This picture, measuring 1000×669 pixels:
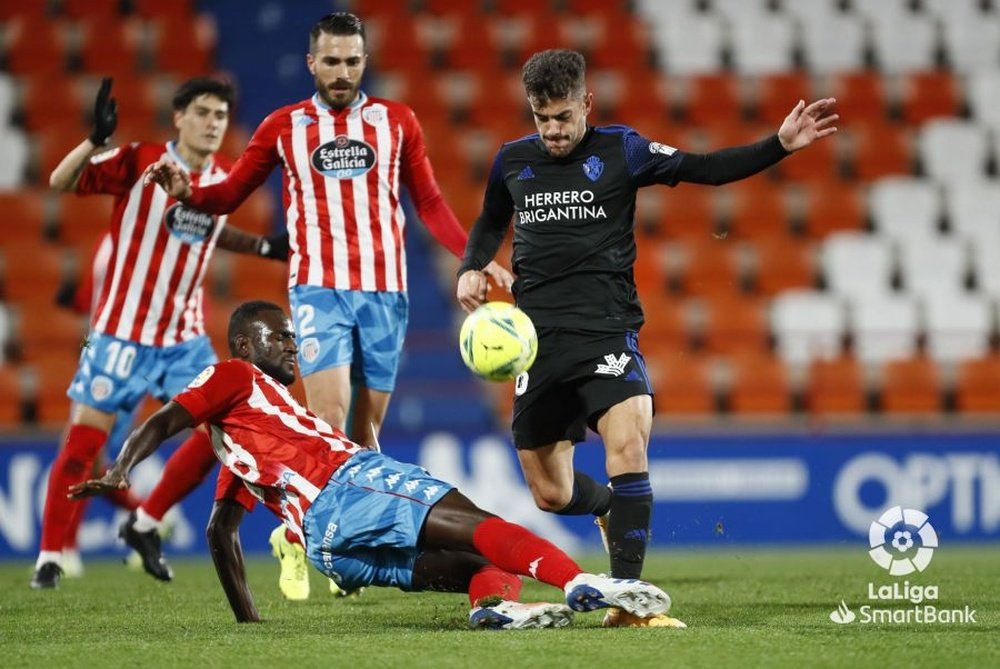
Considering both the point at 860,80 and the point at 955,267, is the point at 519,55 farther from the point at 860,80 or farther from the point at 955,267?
the point at 955,267

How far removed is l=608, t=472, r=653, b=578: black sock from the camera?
17.0ft

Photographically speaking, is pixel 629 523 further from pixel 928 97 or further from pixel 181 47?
pixel 928 97

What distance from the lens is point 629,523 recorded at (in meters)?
5.23

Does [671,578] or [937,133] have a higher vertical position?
[937,133]

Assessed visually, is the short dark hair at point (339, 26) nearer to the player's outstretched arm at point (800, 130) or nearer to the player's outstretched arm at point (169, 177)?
the player's outstretched arm at point (169, 177)

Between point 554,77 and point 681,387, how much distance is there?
652cm

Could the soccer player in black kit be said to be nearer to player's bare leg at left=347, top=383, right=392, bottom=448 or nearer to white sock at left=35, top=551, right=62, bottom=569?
player's bare leg at left=347, top=383, right=392, bottom=448

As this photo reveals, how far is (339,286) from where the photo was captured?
6.41 m

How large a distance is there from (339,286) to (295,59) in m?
8.51

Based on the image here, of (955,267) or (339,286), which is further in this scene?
(955,267)

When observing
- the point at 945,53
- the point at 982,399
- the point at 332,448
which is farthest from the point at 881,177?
the point at 332,448

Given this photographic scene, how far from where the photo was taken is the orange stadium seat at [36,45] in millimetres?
13836

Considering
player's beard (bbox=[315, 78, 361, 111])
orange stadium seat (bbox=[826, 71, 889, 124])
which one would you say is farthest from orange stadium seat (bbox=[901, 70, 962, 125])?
player's beard (bbox=[315, 78, 361, 111])

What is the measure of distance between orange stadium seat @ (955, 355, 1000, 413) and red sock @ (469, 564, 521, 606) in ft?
25.6
